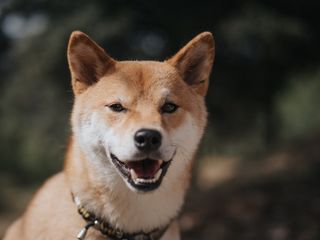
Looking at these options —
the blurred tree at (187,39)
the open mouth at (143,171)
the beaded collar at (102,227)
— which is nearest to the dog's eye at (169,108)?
the open mouth at (143,171)

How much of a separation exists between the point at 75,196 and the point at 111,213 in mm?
257

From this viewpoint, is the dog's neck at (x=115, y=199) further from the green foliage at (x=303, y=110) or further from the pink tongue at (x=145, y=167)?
the green foliage at (x=303, y=110)

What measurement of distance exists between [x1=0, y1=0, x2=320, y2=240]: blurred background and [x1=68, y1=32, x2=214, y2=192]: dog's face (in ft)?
11.6

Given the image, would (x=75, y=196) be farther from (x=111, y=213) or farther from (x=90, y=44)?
(x=90, y=44)

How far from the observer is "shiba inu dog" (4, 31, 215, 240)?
11.2 feet

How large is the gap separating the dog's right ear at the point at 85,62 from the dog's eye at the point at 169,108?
0.49 m

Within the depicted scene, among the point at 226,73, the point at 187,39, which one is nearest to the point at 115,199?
the point at 187,39

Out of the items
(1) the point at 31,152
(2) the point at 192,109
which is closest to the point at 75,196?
(2) the point at 192,109

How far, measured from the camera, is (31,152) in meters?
12.3

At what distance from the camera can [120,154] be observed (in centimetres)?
336

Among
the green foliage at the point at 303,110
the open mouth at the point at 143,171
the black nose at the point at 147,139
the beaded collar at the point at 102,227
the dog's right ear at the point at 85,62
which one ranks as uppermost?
the dog's right ear at the point at 85,62

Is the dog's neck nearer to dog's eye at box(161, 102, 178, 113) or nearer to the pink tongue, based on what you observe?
the pink tongue

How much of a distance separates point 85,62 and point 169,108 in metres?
0.66

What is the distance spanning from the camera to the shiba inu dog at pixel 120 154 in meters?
3.40
